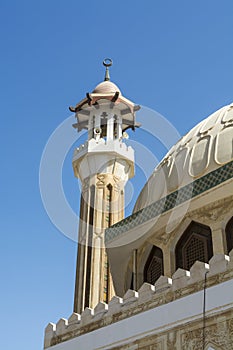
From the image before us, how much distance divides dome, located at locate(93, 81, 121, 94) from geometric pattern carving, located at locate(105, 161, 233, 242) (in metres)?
10.4

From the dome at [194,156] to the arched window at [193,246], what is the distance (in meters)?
0.91

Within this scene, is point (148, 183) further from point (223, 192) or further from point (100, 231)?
point (100, 231)

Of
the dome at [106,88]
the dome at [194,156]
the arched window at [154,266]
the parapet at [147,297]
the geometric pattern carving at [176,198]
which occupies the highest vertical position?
the dome at [106,88]

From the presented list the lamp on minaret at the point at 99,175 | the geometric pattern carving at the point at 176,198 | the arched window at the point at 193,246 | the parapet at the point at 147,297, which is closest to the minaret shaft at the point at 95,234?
the lamp on minaret at the point at 99,175

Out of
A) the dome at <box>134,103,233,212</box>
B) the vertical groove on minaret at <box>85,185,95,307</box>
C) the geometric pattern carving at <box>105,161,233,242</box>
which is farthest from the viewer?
the vertical groove on minaret at <box>85,185,95,307</box>

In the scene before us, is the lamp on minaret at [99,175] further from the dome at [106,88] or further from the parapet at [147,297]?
the parapet at [147,297]

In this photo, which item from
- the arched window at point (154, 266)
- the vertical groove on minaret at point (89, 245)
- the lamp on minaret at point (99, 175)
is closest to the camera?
the arched window at point (154, 266)

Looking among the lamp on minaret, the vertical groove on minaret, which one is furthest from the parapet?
the lamp on minaret

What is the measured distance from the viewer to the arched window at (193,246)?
9562 mm

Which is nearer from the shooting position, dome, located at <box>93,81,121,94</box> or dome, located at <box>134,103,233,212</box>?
dome, located at <box>134,103,233,212</box>

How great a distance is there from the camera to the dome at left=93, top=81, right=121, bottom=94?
67.4ft

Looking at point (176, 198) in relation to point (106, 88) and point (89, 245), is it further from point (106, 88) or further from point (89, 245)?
point (106, 88)

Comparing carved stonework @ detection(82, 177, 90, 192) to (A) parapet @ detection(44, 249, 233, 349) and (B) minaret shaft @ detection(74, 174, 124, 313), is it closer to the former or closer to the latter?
(B) minaret shaft @ detection(74, 174, 124, 313)

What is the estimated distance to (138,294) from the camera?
7590 millimetres
